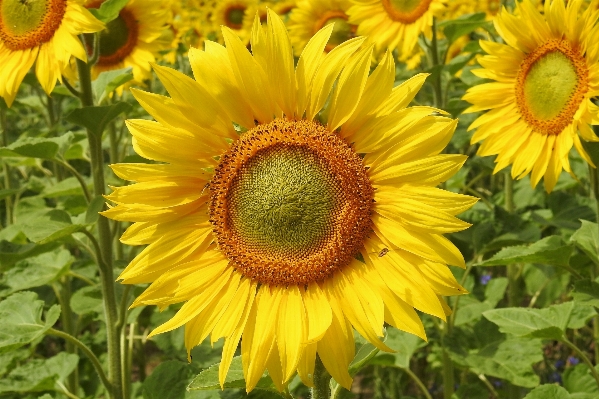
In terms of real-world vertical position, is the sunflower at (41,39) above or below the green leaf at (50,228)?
above

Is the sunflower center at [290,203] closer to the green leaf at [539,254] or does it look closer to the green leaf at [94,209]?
the green leaf at [539,254]

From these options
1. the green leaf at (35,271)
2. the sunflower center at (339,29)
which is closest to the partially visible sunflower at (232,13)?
the sunflower center at (339,29)

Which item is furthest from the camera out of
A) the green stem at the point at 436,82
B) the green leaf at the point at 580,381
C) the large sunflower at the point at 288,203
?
the green stem at the point at 436,82

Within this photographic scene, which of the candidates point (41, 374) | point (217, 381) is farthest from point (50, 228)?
point (217, 381)

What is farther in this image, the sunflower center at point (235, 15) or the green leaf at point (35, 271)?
the sunflower center at point (235, 15)

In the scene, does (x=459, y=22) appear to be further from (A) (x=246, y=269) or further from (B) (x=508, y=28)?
(A) (x=246, y=269)

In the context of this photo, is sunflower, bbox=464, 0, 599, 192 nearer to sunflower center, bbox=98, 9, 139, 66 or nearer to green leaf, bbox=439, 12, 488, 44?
green leaf, bbox=439, 12, 488, 44

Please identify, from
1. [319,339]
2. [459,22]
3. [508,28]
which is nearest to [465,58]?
[459,22]

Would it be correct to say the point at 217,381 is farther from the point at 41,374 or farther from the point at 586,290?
the point at 41,374
